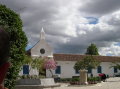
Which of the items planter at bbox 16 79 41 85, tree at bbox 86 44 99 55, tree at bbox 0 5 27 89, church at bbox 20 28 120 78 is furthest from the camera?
tree at bbox 86 44 99 55

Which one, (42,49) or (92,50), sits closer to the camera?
(42,49)

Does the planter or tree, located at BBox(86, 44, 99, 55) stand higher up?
tree, located at BBox(86, 44, 99, 55)

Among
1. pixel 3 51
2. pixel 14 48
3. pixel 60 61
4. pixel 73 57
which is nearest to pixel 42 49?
pixel 60 61

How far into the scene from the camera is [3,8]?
9.41 metres

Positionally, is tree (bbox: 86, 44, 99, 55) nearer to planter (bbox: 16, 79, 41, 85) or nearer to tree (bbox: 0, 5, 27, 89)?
planter (bbox: 16, 79, 41, 85)

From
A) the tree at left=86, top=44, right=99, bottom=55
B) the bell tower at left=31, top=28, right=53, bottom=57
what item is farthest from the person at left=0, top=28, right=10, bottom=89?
the tree at left=86, top=44, right=99, bottom=55

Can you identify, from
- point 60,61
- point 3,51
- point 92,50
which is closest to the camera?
point 3,51

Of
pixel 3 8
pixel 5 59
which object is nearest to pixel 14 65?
pixel 3 8

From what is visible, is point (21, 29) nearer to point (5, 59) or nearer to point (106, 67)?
point (5, 59)

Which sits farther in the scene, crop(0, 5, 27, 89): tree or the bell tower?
the bell tower

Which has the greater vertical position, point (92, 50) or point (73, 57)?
point (92, 50)

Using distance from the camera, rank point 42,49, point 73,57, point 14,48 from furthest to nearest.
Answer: point 73,57
point 42,49
point 14,48

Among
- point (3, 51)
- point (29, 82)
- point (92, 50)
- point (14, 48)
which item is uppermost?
point (92, 50)

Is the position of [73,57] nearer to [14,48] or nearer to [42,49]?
[42,49]
